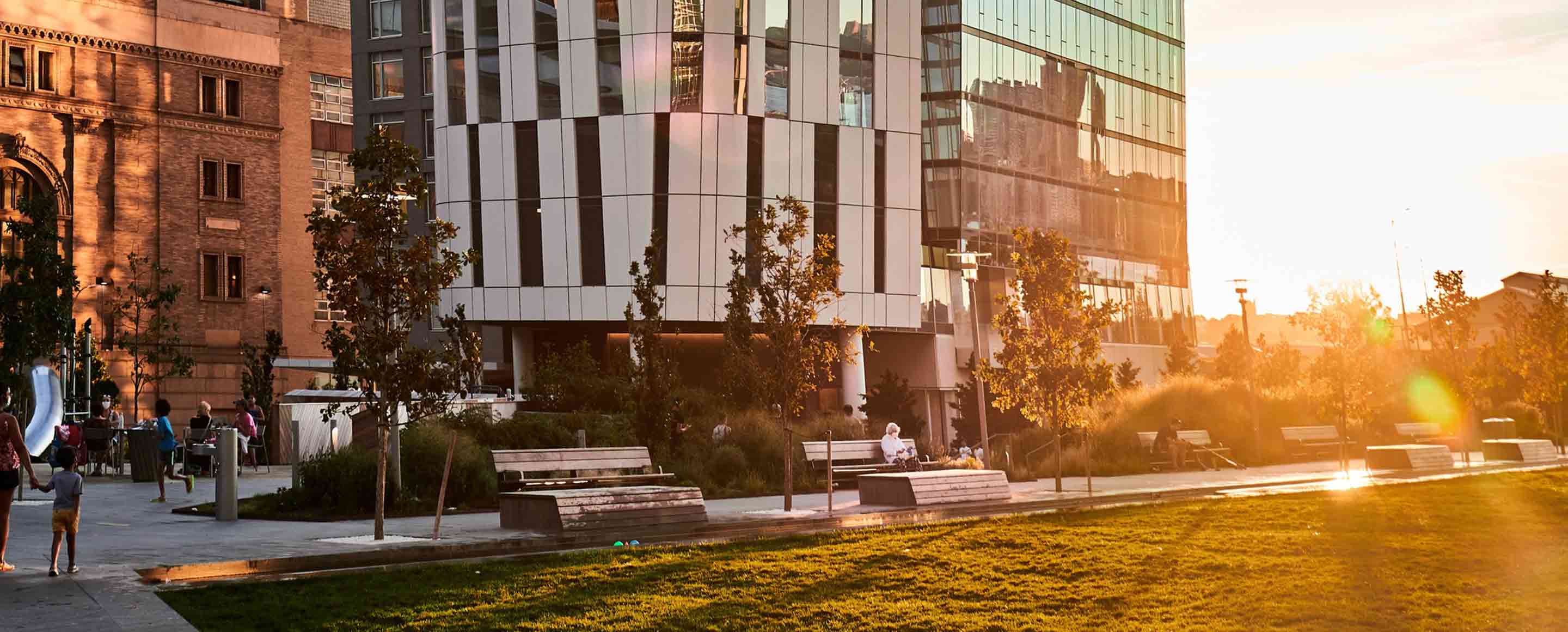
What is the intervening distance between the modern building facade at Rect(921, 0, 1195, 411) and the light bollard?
136ft

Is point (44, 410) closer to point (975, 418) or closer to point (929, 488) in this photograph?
point (929, 488)

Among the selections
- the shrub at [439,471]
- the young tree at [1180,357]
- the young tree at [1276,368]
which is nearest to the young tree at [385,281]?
the shrub at [439,471]

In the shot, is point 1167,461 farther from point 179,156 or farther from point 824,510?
point 179,156

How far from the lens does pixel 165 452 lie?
88.8ft

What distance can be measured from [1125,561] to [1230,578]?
1612 mm

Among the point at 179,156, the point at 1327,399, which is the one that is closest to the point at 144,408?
the point at 179,156

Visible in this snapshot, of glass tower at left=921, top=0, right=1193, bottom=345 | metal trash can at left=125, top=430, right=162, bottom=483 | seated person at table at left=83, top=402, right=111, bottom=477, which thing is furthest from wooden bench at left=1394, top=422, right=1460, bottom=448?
seated person at table at left=83, top=402, right=111, bottom=477

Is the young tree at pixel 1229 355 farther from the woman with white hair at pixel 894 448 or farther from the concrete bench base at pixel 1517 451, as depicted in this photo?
the woman with white hair at pixel 894 448

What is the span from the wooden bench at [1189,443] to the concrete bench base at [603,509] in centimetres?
1997

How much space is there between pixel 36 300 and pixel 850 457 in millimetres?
19945

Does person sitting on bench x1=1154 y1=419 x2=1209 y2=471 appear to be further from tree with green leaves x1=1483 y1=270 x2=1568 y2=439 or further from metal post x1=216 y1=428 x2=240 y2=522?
metal post x1=216 y1=428 x2=240 y2=522

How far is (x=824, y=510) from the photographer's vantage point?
2184cm

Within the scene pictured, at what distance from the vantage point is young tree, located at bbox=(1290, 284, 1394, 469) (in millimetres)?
35969

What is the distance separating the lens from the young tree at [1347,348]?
118 ft
